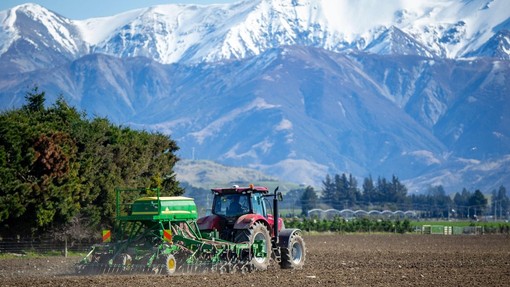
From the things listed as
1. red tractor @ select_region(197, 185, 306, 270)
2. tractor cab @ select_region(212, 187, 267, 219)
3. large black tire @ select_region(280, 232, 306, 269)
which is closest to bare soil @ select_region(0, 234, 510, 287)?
large black tire @ select_region(280, 232, 306, 269)

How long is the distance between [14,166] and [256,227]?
1431 cm

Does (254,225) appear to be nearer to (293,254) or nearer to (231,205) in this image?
(231,205)

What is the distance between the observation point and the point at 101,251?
34.7 m

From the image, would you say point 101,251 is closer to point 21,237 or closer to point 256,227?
point 256,227

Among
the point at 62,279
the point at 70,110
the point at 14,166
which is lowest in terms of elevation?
the point at 62,279

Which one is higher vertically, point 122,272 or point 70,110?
point 70,110

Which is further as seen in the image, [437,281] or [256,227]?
[256,227]

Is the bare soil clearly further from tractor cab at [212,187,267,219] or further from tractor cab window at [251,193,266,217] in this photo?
tractor cab at [212,187,267,219]

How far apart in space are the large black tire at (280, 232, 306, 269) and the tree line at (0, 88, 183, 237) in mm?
13229

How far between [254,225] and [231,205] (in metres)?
1.53

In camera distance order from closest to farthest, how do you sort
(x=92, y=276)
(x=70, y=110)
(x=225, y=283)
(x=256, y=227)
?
1. (x=225, y=283)
2. (x=92, y=276)
3. (x=256, y=227)
4. (x=70, y=110)

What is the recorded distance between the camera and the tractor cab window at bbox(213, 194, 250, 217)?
123 ft

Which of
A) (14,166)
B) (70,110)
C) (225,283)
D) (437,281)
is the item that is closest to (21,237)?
(14,166)

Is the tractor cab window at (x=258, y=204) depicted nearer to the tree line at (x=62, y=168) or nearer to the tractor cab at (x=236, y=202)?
the tractor cab at (x=236, y=202)
